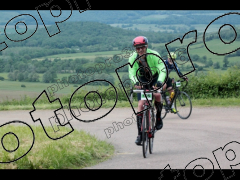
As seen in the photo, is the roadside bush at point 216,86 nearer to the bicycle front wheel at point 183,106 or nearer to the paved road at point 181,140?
the paved road at point 181,140

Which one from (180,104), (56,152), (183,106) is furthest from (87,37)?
(56,152)

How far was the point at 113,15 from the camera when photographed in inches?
1775

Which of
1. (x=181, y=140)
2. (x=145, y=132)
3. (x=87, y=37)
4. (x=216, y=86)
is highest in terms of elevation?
(x=145, y=132)

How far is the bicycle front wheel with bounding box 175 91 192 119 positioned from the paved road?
0.70 ft

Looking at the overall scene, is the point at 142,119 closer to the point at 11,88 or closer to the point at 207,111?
the point at 207,111

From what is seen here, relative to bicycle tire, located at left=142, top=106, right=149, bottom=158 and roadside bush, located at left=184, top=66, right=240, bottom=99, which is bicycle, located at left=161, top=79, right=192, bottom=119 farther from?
bicycle tire, located at left=142, top=106, right=149, bottom=158

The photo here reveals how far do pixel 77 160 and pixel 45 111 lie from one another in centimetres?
967

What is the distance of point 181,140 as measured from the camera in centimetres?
949

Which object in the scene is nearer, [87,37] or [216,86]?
[216,86]

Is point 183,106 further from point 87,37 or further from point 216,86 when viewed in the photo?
point 87,37

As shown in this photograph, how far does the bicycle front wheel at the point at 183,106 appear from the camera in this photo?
42.9 ft

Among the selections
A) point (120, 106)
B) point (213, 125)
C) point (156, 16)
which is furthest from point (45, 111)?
point (156, 16)

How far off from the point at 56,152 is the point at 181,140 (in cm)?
360

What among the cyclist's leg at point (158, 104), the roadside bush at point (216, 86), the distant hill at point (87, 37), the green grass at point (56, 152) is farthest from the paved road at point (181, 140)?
the distant hill at point (87, 37)
